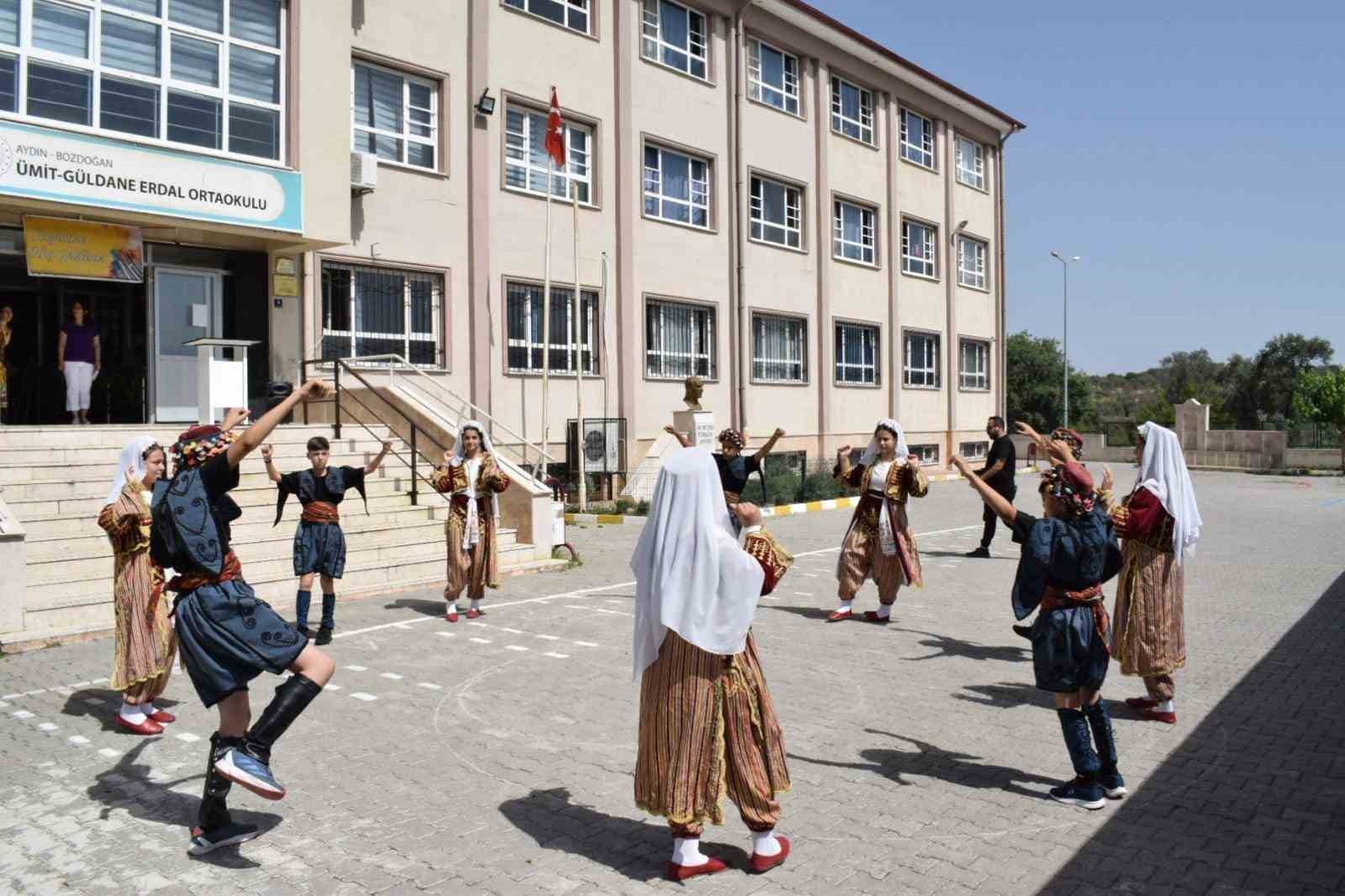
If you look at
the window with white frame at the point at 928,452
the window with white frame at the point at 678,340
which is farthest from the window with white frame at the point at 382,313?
the window with white frame at the point at 928,452

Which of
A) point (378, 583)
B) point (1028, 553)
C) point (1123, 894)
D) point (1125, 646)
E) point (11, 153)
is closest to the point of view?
point (1123, 894)

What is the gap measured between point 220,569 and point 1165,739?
5.43 metres

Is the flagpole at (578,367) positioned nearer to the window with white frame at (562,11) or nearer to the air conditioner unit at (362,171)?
the window with white frame at (562,11)

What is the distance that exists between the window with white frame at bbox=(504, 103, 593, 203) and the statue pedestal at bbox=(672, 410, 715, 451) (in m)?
4.97

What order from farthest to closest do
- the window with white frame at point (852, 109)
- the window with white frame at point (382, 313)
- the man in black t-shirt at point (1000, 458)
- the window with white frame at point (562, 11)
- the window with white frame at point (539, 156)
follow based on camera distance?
the window with white frame at point (852, 109) < the window with white frame at point (562, 11) < the window with white frame at point (539, 156) < the window with white frame at point (382, 313) < the man in black t-shirt at point (1000, 458)

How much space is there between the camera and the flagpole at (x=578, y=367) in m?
19.5

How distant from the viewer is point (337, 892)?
14.1 feet

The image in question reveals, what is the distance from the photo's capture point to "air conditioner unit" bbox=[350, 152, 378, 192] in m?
16.9

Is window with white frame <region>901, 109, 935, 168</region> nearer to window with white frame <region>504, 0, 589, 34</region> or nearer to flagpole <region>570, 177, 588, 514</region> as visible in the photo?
window with white frame <region>504, 0, 589, 34</region>

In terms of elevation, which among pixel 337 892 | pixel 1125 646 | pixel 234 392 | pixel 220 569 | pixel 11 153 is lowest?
pixel 337 892

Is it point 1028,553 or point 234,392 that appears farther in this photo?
point 234,392

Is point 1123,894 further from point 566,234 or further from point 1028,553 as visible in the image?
point 566,234

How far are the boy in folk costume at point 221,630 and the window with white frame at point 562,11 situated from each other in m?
17.5

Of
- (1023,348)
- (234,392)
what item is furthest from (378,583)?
(1023,348)
